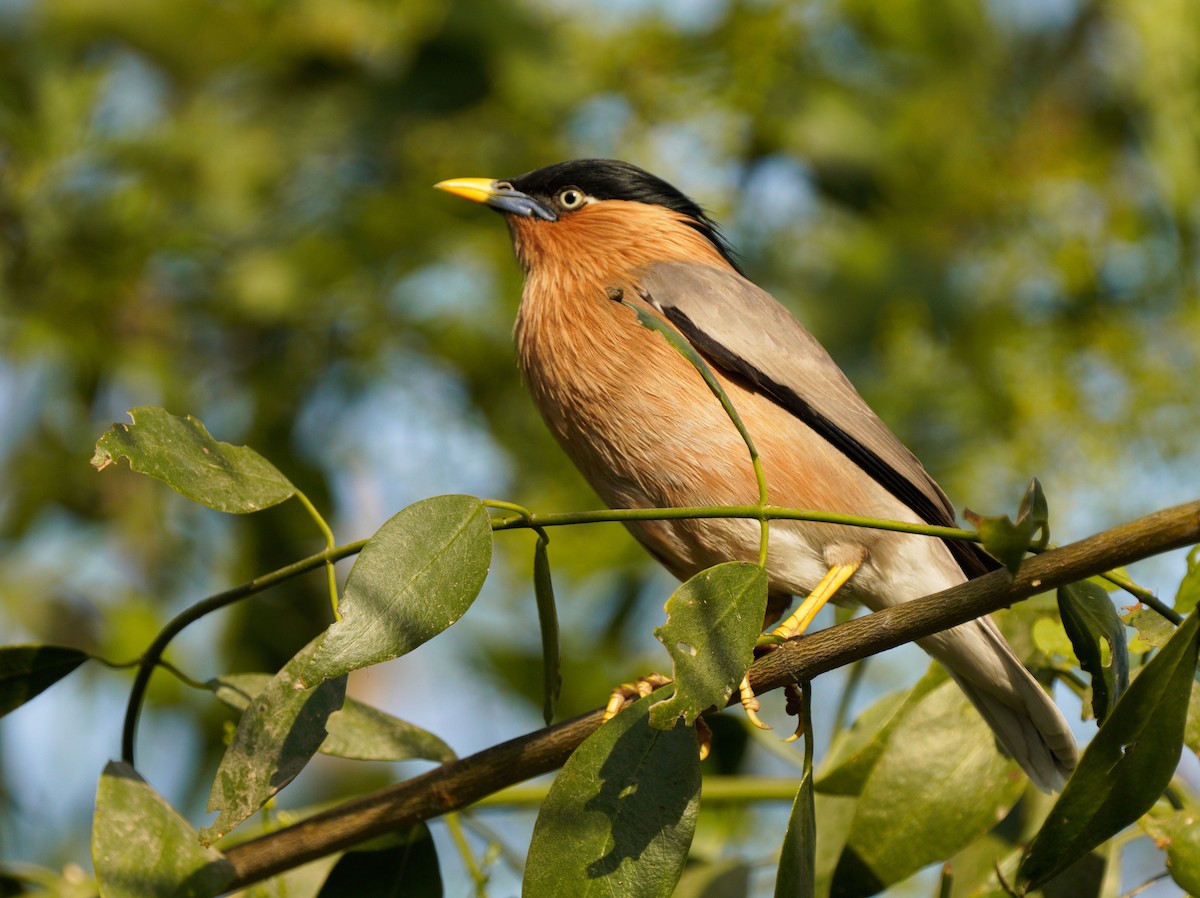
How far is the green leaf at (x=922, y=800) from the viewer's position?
2393 mm

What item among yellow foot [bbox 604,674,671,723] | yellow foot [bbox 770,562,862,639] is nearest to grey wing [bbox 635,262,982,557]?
yellow foot [bbox 770,562,862,639]

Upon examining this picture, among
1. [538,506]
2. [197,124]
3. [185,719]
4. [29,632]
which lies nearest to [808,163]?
[538,506]

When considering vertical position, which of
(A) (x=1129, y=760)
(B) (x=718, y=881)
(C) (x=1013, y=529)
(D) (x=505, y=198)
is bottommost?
(B) (x=718, y=881)

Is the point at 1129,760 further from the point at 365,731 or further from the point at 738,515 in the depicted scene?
the point at 365,731

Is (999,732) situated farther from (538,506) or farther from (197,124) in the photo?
(197,124)

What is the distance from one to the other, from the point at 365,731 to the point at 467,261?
221 cm

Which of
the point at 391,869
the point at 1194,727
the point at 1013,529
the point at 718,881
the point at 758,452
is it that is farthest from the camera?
the point at 758,452

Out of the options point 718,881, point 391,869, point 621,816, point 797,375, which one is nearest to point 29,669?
point 391,869

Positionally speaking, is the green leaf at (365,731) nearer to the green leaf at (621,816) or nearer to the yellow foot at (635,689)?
the yellow foot at (635,689)

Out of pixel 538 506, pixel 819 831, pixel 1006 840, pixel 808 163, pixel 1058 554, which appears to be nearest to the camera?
pixel 1058 554

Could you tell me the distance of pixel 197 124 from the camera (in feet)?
13.7

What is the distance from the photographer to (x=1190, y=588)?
1.70 metres

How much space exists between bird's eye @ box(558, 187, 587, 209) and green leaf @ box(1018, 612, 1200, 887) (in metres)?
2.51

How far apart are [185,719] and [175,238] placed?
4.75 ft
